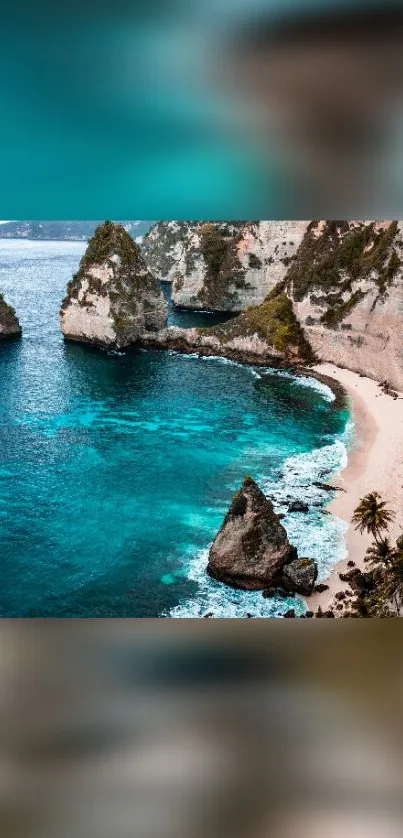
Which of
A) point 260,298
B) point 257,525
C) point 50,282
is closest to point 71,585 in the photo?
point 257,525

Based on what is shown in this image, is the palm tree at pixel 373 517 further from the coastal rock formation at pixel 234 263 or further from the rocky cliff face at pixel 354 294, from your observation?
the coastal rock formation at pixel 234 263

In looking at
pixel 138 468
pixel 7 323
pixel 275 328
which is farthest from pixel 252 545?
pixel 7 323

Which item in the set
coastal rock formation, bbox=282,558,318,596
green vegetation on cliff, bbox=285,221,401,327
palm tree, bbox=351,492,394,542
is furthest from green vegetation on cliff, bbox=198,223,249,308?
coastal rock formation, bbox=282,558,318,596

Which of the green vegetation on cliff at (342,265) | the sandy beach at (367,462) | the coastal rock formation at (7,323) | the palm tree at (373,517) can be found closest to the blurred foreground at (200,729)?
the sandy beach at (367,462)

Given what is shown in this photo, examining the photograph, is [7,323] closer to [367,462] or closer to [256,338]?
[256,338]

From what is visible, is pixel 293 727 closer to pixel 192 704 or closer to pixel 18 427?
pixel 192 704
